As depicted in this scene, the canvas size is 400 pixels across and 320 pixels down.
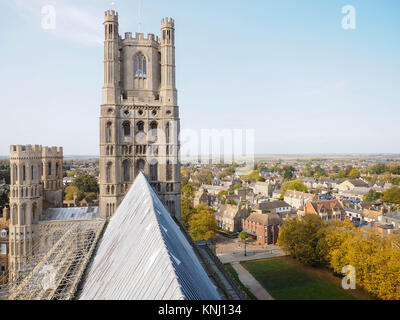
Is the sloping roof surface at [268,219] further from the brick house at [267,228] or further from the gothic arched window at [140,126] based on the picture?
the gothic arched window at [140,126]

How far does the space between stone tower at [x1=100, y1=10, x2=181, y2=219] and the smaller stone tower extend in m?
10.4

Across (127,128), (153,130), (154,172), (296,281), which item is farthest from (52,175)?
(296,281)

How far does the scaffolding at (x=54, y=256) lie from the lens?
18742mm

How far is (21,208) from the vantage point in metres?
29.0

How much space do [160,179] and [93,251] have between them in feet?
44.0

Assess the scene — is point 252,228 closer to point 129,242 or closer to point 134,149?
point 134,149

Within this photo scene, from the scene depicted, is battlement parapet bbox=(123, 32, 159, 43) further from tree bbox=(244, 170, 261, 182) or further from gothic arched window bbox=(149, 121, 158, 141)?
tree bbox=(244, 170, 261, 182)

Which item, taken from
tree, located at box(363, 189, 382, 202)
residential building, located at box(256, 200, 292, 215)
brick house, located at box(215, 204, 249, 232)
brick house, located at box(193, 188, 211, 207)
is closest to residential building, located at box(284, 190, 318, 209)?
residential building, located at box(256, 200, 292, 215)

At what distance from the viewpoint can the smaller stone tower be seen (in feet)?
120

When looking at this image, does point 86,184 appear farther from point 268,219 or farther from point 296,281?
point 296,281

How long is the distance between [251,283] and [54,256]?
22.9m

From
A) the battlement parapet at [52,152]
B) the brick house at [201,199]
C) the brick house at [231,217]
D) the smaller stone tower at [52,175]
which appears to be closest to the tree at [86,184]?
the brick house at [201,199]

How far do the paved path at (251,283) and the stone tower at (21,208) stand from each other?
76.1 feet
